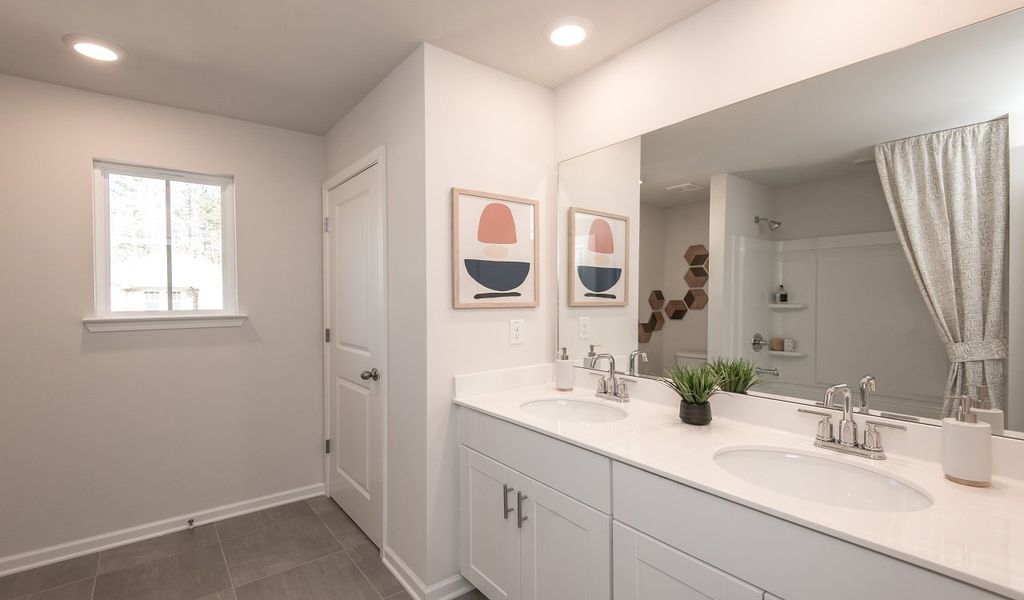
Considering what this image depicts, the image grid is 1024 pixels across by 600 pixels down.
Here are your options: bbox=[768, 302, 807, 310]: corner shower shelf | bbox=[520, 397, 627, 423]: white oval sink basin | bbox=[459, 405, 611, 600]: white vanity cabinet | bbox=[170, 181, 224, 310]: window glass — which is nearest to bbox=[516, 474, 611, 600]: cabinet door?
bbox=[459, 405, 611, 600]: white vanity cabinet

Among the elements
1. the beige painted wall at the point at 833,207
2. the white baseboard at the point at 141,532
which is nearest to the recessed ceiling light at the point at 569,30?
the beige painted wall at the point at 833,207

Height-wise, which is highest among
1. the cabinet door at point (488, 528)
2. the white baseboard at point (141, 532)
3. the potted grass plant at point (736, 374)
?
the potted grass plant at point (736, 374)

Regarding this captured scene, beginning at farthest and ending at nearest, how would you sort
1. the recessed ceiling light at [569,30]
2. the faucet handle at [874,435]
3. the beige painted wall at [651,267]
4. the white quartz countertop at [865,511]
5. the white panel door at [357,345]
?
the white panel door at [357,345], the beige painted wall at [651,267], the recessed ceiling light at [569,30], the faucet handle at [874,435], the white quartz countertop at [865,511]

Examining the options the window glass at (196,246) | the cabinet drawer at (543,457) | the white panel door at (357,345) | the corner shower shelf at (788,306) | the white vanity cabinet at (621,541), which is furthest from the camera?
the window glass at (196,246)

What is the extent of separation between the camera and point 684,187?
6.10ft

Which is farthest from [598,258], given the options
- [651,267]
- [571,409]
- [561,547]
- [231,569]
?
[231,569]

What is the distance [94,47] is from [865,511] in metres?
3.04

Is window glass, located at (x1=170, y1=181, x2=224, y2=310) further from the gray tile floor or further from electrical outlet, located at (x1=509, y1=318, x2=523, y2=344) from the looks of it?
electrical outlet, located at (x1=509, y1=318, x2=523, y2=344)

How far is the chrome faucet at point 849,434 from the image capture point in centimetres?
126

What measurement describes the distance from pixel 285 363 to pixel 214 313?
1.64 ft

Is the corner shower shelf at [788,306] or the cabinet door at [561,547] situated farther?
the corner shower shelf at [788,306]

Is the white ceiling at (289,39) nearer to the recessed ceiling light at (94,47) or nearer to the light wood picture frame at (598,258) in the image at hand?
the recessed ceiling light at (94,47)

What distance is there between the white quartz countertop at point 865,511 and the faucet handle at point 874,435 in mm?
A: 44

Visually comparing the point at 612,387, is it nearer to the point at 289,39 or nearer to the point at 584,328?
the point at 584,328
